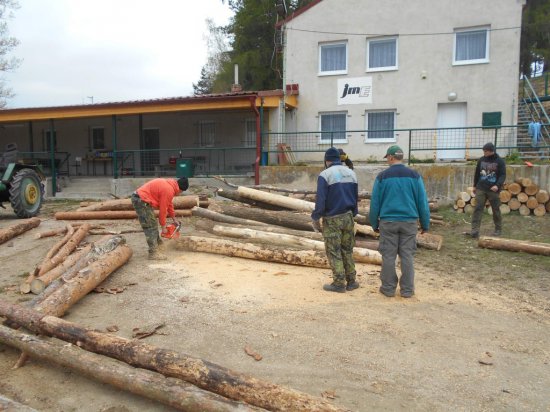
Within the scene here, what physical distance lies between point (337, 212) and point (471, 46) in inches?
560

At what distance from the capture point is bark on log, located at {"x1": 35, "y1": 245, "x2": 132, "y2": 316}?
192 inches

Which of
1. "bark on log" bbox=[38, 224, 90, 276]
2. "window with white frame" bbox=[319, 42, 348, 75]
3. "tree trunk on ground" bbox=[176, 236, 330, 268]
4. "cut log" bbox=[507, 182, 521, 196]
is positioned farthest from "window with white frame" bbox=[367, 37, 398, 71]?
"bark on log" bbox=[38, 224, 90, 276]

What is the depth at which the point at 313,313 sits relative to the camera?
505cm

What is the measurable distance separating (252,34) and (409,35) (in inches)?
498

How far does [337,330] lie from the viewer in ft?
15.1

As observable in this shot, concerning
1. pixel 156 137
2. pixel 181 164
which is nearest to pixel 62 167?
pixel 156 137

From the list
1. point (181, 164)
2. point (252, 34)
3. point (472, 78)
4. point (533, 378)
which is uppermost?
point (252, 34)

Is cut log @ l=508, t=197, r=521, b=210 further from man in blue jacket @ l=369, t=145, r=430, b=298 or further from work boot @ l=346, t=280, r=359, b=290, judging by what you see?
work boot @ l=346, t=280, r=359, b=290

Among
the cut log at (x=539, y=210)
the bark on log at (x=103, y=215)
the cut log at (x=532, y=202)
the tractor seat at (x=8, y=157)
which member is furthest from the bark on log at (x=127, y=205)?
the cut log at (x=539, y=210)

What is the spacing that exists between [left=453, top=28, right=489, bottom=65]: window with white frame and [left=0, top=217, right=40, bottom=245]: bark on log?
15.0 metres

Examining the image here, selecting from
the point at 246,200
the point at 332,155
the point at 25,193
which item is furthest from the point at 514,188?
the point at 25,193

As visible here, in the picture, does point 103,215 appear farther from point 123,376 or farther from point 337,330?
point 123,376

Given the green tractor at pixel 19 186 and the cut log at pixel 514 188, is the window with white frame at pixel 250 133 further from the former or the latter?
the cut log at pixel 514 188

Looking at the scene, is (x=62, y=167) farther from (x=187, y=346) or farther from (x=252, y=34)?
(x=187, y=346)
